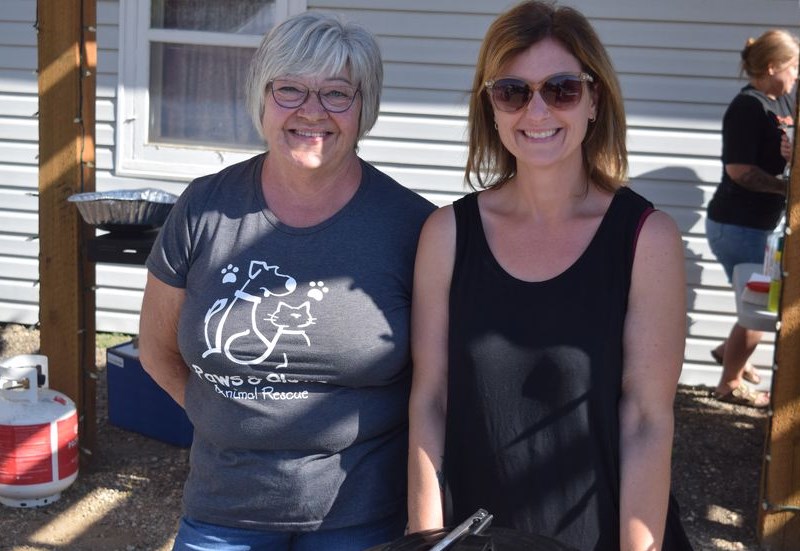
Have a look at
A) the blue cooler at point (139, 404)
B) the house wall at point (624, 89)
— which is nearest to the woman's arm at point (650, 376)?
the blue cooler at point (139, 404)

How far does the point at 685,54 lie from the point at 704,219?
3.16ft

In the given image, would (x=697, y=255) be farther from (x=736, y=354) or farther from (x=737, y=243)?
(x=736, y=354)

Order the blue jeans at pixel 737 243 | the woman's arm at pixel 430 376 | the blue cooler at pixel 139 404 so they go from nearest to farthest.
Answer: the woman's arm at pixel 430 376 → the blue cooler at pixel 139 404 → the blue jeans at pixel 737 243

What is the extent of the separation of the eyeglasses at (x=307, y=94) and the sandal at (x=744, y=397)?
4594 mm

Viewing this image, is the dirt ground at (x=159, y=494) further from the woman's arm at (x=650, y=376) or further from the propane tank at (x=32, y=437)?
the woman's arm at (x=650, y=376)

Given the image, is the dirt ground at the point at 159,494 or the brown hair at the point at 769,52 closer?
the dirt ground at the point at 159,494

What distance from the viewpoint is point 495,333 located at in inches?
78.5

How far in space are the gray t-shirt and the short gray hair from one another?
20 cm

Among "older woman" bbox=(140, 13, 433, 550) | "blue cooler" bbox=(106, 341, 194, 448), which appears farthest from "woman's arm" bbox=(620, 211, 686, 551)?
"blue cooler" bbox=(106, 341, 194, 448)

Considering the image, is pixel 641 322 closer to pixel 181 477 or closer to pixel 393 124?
pixel 181 477

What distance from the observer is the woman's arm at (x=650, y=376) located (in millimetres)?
1945

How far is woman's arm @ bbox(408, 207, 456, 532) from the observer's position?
6.82 ft

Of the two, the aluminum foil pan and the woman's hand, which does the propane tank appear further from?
the woman's hand

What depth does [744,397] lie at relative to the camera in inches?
243
